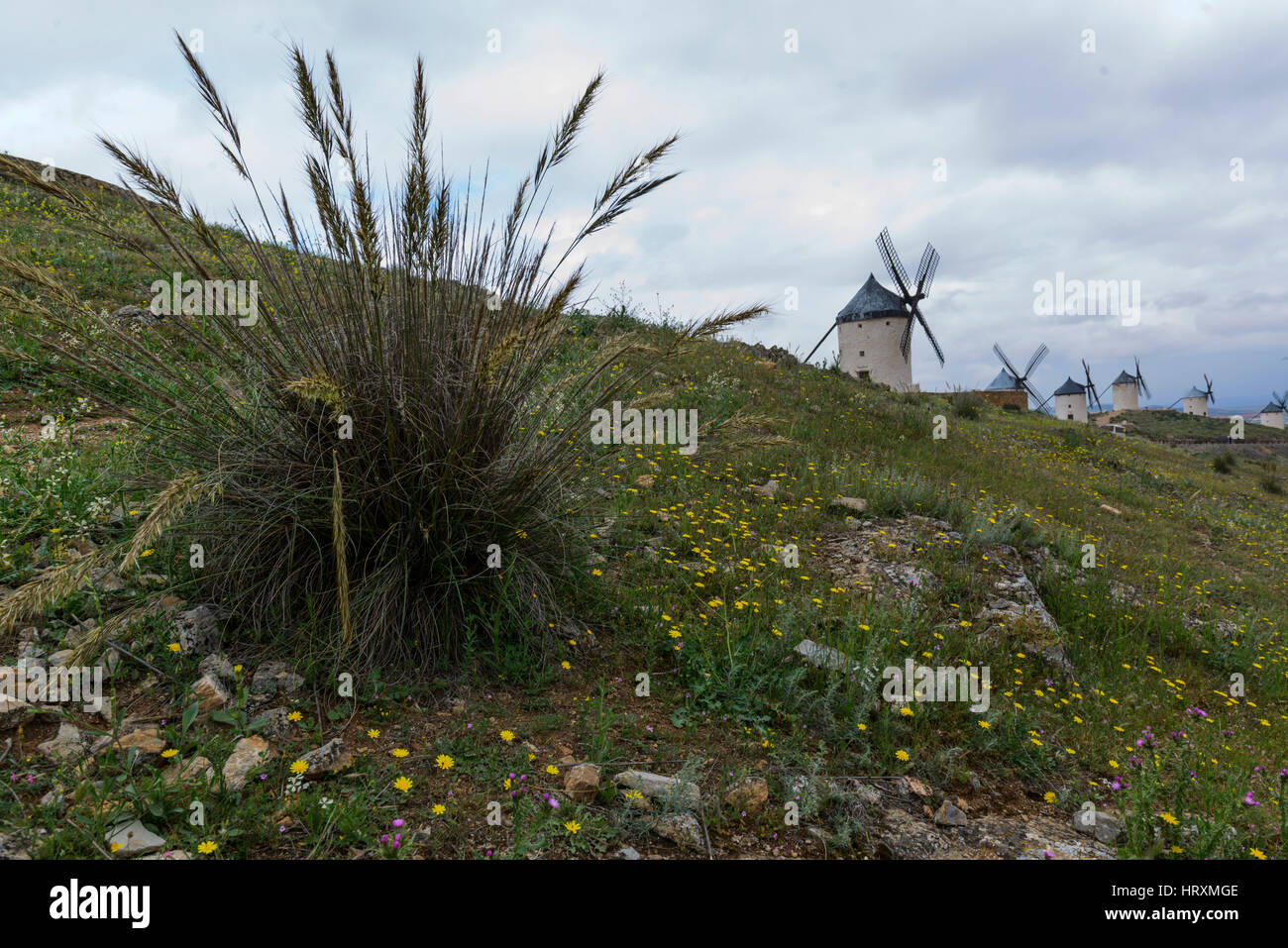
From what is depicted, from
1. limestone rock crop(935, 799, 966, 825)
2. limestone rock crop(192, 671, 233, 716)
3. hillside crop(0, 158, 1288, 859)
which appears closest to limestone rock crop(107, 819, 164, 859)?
hillside crop(0, 158, 1288, 859)

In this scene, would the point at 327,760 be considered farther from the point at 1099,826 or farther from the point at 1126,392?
the point at 1126,392

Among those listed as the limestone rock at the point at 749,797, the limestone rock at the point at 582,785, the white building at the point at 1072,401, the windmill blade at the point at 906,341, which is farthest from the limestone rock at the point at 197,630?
the white building at the point at 1072,401

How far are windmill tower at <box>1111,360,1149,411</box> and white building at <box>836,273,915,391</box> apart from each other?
47.8 m

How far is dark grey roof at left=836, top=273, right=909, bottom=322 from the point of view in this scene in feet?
92.8

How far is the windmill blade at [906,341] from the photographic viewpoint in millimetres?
27953

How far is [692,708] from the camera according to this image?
3.22 meters

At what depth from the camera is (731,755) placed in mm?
2930

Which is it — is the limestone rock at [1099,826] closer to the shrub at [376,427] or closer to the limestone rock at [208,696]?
the shrub at [376,427]

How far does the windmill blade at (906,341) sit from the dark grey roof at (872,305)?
59 centimetres

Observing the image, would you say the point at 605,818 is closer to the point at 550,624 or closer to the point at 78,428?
the point at 550,624

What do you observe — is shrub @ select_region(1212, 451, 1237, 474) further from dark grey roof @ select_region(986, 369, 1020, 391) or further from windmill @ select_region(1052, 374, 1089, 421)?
windmill @ select_region(1052, 374, 1089, 421)

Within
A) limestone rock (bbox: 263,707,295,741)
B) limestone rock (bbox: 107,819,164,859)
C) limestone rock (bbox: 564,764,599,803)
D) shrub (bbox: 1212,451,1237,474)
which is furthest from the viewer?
shrub (bbox: 1212,451,1237,474)

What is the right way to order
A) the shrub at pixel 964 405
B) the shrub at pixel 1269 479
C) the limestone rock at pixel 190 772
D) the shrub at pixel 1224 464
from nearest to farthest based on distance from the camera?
the limestone rock at pixel 190 772 → the shrub at pixel 964 405 → the shrub at pixel 1269 479 → the shrub at pixel 1224 464

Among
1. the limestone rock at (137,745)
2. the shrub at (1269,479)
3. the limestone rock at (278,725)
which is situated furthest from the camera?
the shrub at (1269,479)
